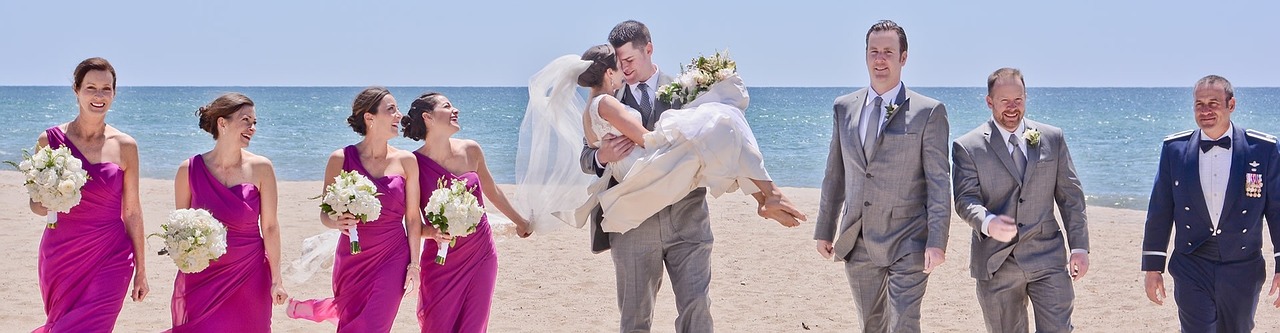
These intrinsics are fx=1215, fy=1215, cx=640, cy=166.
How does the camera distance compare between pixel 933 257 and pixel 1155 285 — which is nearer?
pixel 933 257

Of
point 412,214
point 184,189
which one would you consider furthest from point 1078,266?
point 184,189

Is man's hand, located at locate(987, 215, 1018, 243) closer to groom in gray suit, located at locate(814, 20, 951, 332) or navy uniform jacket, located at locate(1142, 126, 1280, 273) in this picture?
groom in gray suit, located at locate(814, 20, 951, 332)

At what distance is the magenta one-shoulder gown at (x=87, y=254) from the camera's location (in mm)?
6070

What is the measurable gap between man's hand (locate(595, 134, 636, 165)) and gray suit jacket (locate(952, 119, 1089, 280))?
163cm

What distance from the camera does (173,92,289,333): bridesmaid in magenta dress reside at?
605 centimetres

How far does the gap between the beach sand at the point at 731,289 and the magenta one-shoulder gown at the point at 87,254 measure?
3288 mm

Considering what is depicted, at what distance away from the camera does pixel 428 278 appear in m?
6.59

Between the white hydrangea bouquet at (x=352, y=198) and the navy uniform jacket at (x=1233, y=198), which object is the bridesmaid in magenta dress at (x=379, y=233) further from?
the navy uniform jacket at (x=1233, y=198)

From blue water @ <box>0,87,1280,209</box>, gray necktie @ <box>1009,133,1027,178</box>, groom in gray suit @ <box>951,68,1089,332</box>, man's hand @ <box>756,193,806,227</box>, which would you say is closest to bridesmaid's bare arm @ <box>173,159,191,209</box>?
man's hand @ <box>756,193,806,227</box>

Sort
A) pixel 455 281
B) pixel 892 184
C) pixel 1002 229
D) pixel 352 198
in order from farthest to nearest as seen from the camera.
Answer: pixel 455 281, pixel 352 198, pixel 892 184, pixel 1002 229

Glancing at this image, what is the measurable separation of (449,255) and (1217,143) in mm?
3970

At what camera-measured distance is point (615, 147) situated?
612 cm

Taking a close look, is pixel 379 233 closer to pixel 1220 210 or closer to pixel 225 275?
pixel 225 275

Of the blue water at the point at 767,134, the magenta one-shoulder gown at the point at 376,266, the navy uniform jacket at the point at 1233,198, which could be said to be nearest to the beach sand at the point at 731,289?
the magenta one-shoulder gown at the point at 376,266
